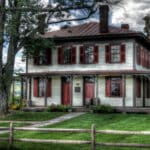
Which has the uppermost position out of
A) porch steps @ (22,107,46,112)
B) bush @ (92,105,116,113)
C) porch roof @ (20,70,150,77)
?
porch roof @ (20,70,150,77)

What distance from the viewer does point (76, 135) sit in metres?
20.4

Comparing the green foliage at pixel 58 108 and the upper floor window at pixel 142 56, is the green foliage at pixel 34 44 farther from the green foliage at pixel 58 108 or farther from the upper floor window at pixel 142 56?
the upper floor window at pixel 142 56

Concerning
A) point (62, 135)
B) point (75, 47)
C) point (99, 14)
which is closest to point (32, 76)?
point (75, 47)

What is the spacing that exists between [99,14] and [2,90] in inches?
405

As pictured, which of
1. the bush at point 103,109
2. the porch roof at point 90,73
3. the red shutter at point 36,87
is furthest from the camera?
the red shutter at point 36,87

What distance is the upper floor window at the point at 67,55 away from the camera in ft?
124

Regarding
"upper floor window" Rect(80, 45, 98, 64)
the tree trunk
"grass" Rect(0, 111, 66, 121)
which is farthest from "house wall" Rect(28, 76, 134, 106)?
the tree trunk

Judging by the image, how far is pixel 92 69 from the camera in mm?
36562

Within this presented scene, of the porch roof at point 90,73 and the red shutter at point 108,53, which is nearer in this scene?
the porch roof at point 90,73

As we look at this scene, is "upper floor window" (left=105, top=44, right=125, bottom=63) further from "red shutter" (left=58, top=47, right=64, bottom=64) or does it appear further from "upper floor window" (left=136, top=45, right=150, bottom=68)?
"red shutter" (left=58, top=47, right=64, bottom=64)

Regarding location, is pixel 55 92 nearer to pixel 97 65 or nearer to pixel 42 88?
pixel 42 88

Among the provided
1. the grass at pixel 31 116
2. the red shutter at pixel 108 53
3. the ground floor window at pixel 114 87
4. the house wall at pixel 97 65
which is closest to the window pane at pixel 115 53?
the red shutter at pixel 108 53

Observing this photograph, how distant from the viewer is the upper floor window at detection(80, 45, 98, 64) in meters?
36.8

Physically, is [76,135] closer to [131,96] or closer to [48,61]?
[131,96]
